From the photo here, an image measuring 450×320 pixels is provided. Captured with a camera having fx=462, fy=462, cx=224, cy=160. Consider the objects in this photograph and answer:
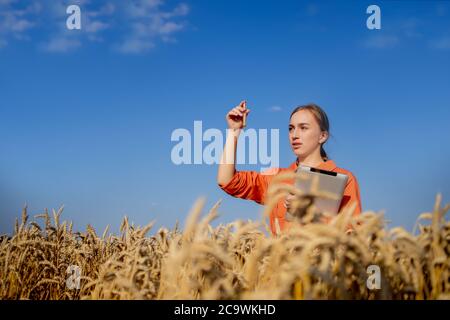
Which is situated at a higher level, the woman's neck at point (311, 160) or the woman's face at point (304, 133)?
the woman's face at point (304, 133)

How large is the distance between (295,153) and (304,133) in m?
0.27

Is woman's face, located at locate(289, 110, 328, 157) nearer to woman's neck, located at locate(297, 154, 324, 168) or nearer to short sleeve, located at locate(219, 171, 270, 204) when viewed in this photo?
woman's neck, located at locate(297, 154, 324, 168)

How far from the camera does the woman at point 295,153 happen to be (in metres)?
5.39

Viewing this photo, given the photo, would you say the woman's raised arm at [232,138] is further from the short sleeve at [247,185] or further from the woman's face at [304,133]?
the woman's face at [304,133]

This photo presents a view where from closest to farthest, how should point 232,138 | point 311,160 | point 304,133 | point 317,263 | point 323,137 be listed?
point 317,263 < point 232,138 < point 304,133 < point 311,160 < point 323,137

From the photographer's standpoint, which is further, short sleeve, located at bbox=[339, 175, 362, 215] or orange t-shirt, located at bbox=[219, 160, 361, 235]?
orange t-shirt, located at bbox=[219, 160, 361, 235]

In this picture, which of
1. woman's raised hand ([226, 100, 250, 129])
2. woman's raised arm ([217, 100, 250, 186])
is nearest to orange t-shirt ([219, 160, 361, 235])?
woman's raised arm ([217, 100, 250, 186])

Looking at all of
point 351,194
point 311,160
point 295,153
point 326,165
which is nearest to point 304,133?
point 295,153

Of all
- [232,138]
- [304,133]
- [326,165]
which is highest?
[304,133]

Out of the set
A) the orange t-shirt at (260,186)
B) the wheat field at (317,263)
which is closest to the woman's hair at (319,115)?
the orange t-shirt at (260,186)

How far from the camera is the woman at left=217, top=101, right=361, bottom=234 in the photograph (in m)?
5.39

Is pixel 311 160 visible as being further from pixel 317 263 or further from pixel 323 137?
pixel 317 263

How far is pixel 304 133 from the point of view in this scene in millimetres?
5629
